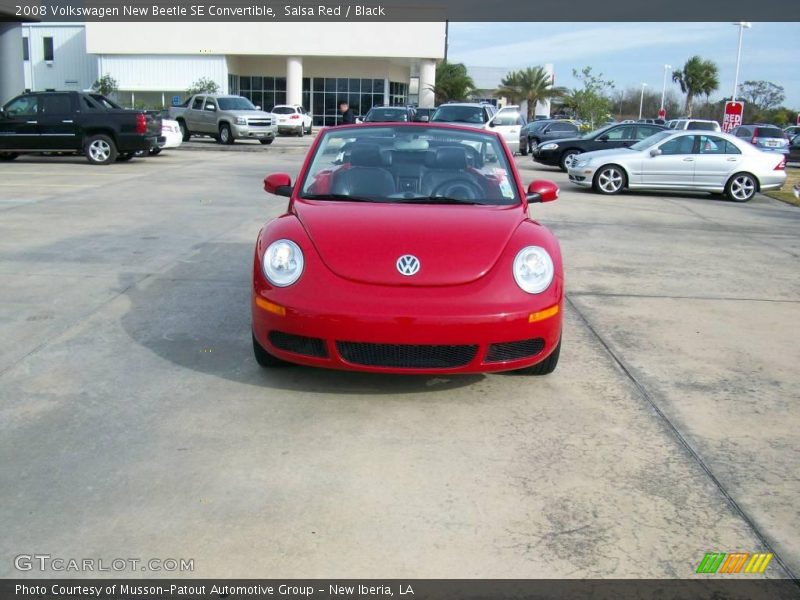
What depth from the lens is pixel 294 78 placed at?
5388 centimetres

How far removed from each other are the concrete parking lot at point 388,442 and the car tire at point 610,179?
31.3 feet

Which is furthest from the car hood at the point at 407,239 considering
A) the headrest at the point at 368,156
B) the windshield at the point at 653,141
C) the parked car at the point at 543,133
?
the parked car at the point at 543,133

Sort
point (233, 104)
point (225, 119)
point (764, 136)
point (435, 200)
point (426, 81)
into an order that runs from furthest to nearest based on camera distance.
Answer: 1. point (426, 81)
2. point (764, 136)
3. point (233, 104)
4. point (225, 119)
5. point (435, 200)

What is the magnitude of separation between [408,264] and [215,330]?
6.59ft

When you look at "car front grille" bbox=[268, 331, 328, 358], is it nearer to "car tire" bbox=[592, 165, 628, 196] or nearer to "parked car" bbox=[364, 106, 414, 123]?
"car tire" bbox=[592, 165, 628, 196]

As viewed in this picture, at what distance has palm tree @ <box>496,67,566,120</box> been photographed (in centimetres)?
6688

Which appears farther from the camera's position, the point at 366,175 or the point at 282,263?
the point at 366,175

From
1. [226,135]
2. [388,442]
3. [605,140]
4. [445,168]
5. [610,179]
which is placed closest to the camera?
[388,442]

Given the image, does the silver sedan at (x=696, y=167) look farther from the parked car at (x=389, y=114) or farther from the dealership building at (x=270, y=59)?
the dealership building at (x=270, y=59)

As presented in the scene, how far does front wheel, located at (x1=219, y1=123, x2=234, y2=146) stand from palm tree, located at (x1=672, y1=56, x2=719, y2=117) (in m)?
60.0

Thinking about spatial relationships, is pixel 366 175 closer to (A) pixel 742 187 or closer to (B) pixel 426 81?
(A) pixel 742 187

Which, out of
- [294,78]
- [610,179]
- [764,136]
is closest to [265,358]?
[610,179]

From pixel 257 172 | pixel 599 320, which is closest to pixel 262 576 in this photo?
pixel 599 320

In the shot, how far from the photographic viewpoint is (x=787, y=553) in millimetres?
3195
